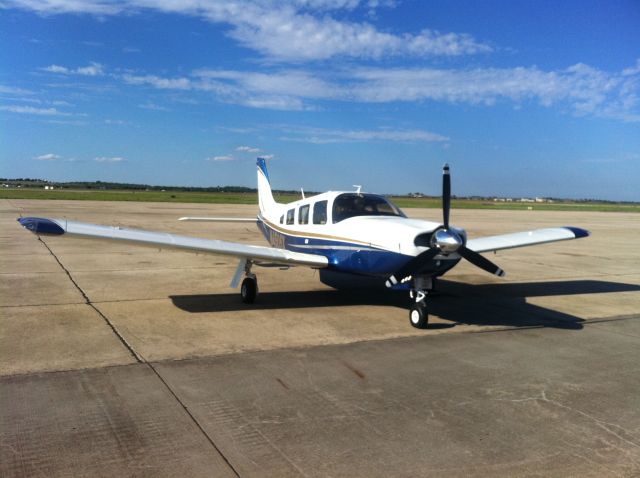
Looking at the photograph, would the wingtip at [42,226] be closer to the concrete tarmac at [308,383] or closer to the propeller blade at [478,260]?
the concrete tarmac at [308,383]

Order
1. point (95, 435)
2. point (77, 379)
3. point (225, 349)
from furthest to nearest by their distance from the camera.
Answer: point (225, 349) < point (77, 379) < point (95, 435)

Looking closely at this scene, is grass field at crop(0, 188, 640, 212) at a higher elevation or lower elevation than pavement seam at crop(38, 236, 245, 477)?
higher

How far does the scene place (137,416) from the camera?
507cm

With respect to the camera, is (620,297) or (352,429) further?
(620,297)

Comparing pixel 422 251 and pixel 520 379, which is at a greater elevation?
pixel 422 251

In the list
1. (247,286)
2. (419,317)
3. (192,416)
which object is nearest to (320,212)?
(247,286)

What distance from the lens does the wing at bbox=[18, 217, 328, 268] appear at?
27.5ft

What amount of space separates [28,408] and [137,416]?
3.61ft

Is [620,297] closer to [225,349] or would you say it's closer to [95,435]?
[225,349]

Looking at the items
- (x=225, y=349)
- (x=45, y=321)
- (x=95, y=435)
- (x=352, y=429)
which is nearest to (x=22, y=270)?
(x=45, y=321)

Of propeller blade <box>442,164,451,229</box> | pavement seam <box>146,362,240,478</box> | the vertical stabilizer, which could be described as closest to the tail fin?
the vertical stabilizer

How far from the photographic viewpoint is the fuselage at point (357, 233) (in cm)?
875

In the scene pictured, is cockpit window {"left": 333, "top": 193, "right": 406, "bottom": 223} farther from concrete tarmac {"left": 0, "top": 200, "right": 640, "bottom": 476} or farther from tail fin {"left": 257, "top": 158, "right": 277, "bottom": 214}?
tail fin {"left": 257, "top": 158, "right": 277, "bottom": 214}

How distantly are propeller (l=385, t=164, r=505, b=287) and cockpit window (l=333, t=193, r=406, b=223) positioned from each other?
5.68 feet
